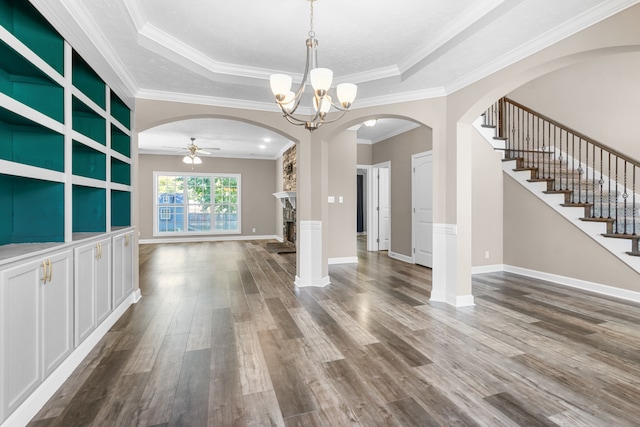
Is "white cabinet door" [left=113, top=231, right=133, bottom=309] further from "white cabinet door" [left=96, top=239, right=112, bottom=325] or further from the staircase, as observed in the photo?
the staircase

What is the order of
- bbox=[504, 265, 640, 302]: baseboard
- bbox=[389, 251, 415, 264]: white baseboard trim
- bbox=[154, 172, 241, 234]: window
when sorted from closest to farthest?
bbox=[504, 265, 640, 302]: baseboard → bbox=[389, 251, 415, 264]: white baseboard trim → bbox=[154, 172, 241, 234]: window

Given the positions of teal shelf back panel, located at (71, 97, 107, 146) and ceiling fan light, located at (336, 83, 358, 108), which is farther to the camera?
teal shelf back panel, located at (71, 97, 107, 146)

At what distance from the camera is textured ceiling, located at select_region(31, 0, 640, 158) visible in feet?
7.72

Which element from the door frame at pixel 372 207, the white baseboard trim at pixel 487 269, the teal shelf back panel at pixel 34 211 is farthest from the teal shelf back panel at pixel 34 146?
the door frame at pixel 372 207

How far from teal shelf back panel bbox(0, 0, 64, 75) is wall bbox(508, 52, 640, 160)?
259 inches

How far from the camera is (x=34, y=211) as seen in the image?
2.14 metres

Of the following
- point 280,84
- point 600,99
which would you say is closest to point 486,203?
point 600,99

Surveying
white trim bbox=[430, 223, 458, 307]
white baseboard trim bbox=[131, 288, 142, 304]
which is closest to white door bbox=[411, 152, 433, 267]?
white trim bbox=[430, 223, 458, 307]

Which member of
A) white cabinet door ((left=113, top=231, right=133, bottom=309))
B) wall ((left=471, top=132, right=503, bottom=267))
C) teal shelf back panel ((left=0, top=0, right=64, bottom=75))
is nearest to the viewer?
teal shelf back panel ((left=0, top=0, right=64, bottom=75))

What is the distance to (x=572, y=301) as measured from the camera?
3.84 m

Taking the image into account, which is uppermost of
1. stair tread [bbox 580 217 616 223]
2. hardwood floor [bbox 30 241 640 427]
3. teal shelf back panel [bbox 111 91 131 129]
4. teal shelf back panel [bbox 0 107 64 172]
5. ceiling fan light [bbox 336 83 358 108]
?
teal shelf back panel [bbox 111 91 131 129]

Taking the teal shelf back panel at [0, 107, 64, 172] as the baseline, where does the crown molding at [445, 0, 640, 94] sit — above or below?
above

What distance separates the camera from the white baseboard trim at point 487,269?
5364 mm

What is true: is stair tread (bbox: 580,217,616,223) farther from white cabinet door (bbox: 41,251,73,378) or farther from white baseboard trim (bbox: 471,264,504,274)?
white cabinet door (bbox: 41,251,73,378)
